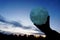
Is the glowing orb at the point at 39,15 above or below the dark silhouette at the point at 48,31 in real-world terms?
above

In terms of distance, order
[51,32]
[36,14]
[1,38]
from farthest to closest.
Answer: [1,38], [51,32], [36,14]

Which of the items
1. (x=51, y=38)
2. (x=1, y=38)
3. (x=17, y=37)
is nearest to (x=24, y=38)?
(x=17, y=37)

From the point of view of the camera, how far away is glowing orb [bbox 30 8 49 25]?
3.14 metres

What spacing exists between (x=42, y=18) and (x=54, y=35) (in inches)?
25.0

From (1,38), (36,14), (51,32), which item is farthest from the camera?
(1,38)

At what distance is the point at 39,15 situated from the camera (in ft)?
10.3

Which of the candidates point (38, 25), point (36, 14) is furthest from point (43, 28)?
point (36, 14)

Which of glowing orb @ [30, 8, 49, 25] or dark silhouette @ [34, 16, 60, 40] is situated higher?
glowing orb @ [30, 8, 49, 25]

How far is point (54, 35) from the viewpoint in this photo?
3447mm

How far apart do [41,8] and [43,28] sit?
50 centimetres

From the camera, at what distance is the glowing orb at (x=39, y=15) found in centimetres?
314

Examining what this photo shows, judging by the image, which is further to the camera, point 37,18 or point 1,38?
point 1,38

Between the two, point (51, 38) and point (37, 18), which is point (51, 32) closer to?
point (51, 38)

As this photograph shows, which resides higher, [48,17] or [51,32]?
[48,17]
